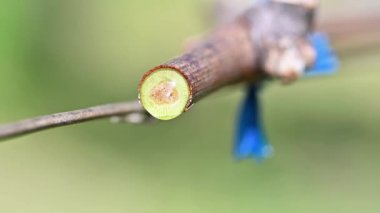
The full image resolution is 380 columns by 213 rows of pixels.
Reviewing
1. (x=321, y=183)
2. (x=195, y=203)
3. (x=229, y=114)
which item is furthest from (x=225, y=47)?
(x=229, y=114)

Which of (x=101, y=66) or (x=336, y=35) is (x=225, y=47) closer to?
(x=336, y=35)

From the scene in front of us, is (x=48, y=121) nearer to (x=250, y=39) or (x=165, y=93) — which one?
(x=165, y=93)

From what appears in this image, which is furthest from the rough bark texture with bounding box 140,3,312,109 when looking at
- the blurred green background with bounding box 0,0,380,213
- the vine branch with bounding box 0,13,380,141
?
the blurred green background with bounding box 0,0,380,213

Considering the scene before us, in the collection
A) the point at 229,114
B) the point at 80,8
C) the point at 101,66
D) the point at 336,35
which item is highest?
the point at 80,8

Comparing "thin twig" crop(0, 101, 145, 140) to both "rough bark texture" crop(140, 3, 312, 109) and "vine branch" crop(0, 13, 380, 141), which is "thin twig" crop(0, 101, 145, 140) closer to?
"vine branch" crop(0, 13, 380, 141)

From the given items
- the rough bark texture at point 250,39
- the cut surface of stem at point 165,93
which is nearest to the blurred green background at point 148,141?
the rough bark texture at point 250,39

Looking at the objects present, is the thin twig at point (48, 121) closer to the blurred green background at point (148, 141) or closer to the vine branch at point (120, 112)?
the vine branch at point (120, 112)
